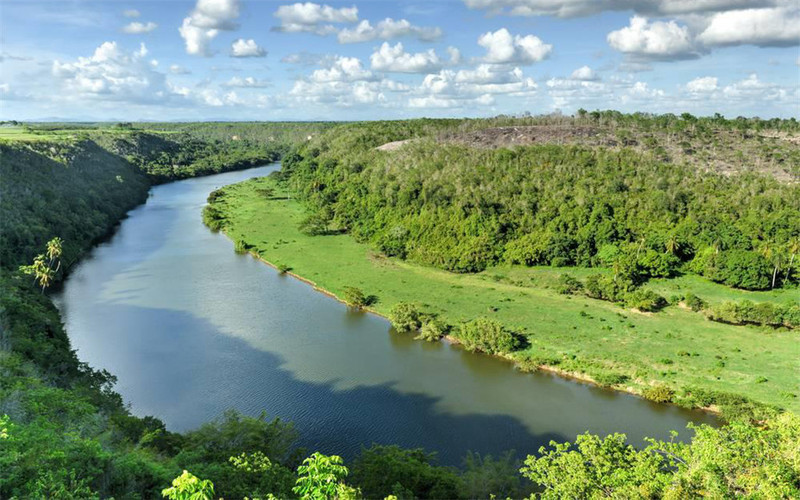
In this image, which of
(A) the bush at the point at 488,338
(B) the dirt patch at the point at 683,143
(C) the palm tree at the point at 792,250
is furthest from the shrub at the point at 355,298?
(B) the dirt patch at the point at 683,143

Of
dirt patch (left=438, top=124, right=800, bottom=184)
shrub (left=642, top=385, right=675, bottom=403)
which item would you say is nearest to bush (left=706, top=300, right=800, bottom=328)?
shrub (left=642, top=385, right=675, bottom=403)

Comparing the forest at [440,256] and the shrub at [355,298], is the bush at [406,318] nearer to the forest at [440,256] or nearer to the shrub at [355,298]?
the forest at [440,256]

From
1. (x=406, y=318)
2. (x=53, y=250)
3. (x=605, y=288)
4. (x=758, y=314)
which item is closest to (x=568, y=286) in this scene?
(x=605, y=288)

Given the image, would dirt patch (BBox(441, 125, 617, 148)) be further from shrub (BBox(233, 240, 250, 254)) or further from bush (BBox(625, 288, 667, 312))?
shrub (BBox(233, 240, 250, 254))

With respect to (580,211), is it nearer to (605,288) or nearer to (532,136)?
(605,288)

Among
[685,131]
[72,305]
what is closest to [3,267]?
[72,305]
